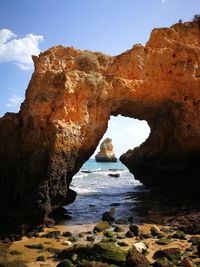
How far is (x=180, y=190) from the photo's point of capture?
58.9 ft

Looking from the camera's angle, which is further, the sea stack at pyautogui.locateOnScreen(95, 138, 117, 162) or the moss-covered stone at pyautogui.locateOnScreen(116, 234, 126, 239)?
the sea stack at pyautogui.locateOnScreen(95, 138, 117, 162)

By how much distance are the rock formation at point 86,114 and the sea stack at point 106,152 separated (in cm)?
5109

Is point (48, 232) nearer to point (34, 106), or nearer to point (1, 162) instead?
point (1, 162)

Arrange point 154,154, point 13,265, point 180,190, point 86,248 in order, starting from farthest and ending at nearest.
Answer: point 154,154 < point 180,190 < point 86,248 < point 13,265

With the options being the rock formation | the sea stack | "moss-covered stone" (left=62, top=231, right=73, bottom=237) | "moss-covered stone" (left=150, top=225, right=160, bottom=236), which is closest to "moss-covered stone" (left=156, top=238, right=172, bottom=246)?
"moss-covered stone" (left=150, top=225, right=160, bottom=236)

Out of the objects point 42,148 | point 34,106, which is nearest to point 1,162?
point 42,148

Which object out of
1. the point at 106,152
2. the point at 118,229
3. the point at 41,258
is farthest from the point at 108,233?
the point at 106,152

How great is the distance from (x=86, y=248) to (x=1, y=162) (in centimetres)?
601

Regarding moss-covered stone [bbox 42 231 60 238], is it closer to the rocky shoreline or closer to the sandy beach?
the rocky shoreline

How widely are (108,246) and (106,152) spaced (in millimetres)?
65797

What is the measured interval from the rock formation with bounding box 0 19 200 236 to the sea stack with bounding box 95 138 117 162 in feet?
168

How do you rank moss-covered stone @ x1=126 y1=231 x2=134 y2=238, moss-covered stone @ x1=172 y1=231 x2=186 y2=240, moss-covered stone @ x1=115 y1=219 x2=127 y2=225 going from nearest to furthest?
moss-covered stone @ x1=172 y1=231 x2=186 y2=240, moss-covered stone @ x1=126 y1=231 x2=134 y2=238, moss-covered stone @ x1=115 y1=219 x2=127 y2=225

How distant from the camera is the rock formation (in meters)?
12.1

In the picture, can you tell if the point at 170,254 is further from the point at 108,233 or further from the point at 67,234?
the point at 67,234
